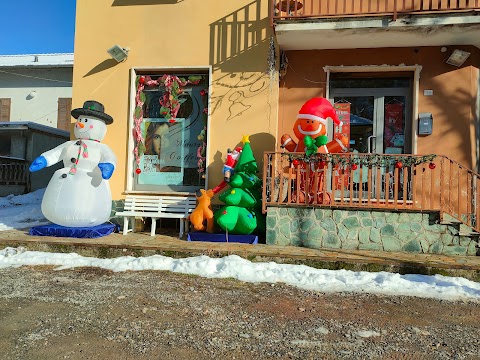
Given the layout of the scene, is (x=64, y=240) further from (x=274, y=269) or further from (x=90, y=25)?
(x=90, y=25)

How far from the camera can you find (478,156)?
7.64 metres

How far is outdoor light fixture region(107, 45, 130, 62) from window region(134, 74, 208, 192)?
0.49m

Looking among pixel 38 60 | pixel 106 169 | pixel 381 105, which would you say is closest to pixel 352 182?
pixel 381 105

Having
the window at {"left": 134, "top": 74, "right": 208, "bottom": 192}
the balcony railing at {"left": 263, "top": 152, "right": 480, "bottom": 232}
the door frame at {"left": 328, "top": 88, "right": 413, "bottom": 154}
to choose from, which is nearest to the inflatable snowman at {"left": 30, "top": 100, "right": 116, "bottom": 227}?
the window at {"left": 134, "top": 74, "right": 208, "bottom": 192}

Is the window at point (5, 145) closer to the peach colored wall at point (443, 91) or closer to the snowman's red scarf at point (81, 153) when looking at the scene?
the snowman's red scarf at point (81, 153)

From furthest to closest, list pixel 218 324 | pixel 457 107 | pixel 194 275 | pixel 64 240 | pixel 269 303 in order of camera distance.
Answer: pixel 457 107 → pixel 64 240 → pixel 194 275 → pixel 269 303 → pixel 218 324

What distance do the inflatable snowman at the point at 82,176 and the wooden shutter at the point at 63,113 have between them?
12996 mm

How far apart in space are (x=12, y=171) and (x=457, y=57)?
560 inches

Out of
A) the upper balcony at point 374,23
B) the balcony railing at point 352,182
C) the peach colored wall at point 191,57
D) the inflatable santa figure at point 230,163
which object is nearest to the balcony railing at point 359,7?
the upper balcony at point 374,23

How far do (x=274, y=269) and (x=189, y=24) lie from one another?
519cm

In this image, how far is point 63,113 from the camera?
19234 millimetres

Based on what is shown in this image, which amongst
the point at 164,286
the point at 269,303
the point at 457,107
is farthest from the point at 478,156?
the point at 164,286

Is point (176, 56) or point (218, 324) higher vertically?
point (176, 56)

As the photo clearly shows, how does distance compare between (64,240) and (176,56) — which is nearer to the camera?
(64,240)
